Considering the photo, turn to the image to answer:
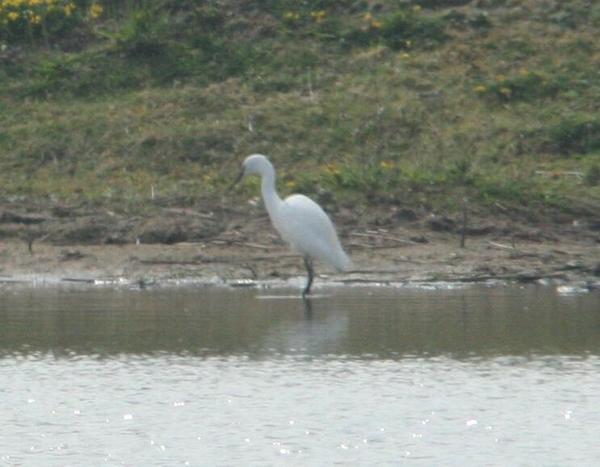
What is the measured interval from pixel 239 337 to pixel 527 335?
5.97 ft

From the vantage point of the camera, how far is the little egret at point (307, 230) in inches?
560

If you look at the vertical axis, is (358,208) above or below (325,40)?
below

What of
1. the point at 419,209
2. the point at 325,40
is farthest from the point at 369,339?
the point at 325,40

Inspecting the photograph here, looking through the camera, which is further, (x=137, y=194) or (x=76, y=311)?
(x=137, y=194)

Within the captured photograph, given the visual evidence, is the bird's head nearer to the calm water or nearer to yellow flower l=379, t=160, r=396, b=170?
the calm water

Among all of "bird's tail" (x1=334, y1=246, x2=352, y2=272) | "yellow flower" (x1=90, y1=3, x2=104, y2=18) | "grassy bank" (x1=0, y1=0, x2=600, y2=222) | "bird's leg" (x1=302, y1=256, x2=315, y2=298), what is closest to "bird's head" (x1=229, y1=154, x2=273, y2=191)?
"bird's leg" (x1=302, y1=256, x2=315, y2=298)

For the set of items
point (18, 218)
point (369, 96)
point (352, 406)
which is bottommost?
point (352, 406)

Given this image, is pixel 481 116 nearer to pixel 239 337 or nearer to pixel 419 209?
pixel 419 209

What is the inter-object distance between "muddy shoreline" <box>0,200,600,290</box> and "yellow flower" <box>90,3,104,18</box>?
4.54 metres

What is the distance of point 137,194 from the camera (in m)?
16.5

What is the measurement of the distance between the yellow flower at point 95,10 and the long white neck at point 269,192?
5.78 meters

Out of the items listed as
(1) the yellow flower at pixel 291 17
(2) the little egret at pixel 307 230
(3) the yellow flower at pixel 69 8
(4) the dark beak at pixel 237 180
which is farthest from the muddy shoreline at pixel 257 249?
(3) the yellow flower at pixel 69 8

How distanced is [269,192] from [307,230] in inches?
26.2

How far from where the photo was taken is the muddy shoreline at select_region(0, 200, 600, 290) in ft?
47.9
